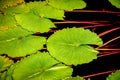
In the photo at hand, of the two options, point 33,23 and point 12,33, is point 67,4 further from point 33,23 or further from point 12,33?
point 12,33

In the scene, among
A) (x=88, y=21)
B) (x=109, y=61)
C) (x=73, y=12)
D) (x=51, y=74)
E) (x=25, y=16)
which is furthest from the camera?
(x=73, y=12)

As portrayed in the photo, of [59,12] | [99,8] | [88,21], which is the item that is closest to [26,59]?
[59,12]

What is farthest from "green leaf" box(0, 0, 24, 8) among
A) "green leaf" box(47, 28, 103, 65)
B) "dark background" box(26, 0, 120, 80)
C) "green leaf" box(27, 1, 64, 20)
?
"green leaf" box(47, 28, 103, 65)

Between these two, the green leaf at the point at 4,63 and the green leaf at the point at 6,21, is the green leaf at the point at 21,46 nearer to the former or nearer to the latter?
the green leaf at the point at 4,63

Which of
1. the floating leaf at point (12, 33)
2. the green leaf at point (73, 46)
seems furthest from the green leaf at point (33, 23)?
the green leaf at point (73, 46)

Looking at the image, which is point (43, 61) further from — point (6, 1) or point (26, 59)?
point (6, 1)

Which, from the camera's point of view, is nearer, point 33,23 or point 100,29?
point 33,23

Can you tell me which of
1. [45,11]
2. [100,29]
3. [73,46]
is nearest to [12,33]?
[45,11]
